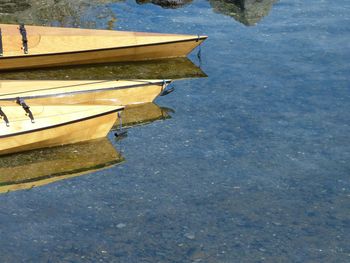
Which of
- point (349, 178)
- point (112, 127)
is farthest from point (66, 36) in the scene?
point (349, 178)

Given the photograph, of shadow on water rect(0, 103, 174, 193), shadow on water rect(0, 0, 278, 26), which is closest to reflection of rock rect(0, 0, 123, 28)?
shadow on water rect(0, 0, 278, 26)

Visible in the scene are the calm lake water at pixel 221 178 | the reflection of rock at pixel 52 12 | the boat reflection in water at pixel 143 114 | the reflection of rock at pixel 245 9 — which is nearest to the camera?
the calm lake water at pixel 221 178

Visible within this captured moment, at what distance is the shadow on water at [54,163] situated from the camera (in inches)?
465

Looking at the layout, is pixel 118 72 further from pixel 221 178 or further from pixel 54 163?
pixel 221 178

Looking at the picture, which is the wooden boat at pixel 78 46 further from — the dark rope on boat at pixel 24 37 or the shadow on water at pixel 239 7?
the shadow on water at pixel 239 7

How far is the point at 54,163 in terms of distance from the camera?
12211mm

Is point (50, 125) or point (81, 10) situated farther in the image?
point (81, 10)

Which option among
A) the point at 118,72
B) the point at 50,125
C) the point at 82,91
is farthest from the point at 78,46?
the point at 50,125

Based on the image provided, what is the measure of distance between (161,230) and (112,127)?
124 inches

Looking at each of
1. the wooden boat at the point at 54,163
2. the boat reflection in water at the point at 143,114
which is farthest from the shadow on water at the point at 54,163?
the boat reflection in water at the point at 143,114

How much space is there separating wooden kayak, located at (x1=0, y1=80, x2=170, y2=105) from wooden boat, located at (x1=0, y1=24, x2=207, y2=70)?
180 cm

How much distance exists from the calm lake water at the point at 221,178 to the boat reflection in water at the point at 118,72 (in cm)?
10

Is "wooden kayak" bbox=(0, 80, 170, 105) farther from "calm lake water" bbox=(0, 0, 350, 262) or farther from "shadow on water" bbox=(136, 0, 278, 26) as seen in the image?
"shadow on water" bbox=(136, 0, 278, 26)

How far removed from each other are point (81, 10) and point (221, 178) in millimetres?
8229
